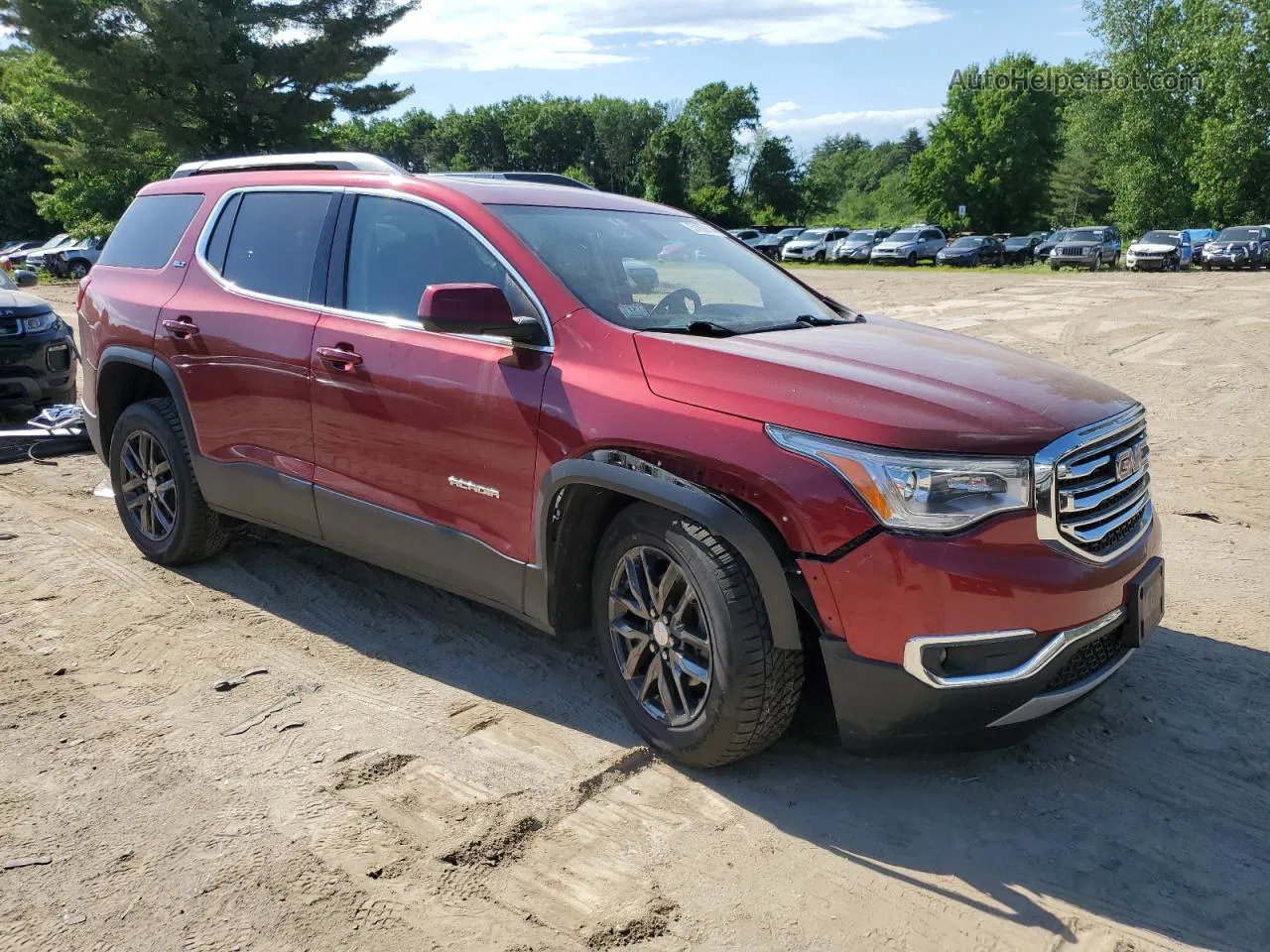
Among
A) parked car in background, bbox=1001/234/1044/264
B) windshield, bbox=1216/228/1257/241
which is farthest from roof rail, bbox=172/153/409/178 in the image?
parked car in background, bbox=1001/234/1044/264

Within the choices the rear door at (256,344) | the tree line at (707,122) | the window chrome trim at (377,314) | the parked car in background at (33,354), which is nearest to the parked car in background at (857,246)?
the tree line at (707,122)

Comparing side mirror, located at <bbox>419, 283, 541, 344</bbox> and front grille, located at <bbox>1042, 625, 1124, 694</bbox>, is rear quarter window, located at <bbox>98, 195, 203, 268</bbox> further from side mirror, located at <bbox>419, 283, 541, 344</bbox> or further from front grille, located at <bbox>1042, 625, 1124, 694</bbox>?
front grille, located at <bbox>1042, 625, 1124, 694</bbox>

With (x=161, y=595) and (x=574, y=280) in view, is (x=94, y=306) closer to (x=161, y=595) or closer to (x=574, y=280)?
(x=161, y=595)

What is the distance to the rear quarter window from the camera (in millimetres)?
5062

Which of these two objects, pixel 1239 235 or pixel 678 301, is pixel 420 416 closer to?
pixel 678 301

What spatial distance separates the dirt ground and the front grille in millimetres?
393

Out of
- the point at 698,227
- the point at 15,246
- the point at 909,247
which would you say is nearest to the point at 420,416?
the point at 698,227

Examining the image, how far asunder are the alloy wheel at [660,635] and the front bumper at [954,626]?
439mm

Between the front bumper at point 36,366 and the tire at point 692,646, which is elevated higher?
the front bumper at point 36,366

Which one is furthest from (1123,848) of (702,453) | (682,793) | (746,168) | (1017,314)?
(746,168)

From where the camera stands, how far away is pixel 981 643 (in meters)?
2.77

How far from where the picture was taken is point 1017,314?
17.8 metres

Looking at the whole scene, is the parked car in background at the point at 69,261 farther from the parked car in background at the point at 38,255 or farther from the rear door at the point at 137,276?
the rear door at the point at 137,276

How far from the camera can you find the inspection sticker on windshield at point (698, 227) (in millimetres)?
4574
